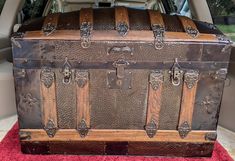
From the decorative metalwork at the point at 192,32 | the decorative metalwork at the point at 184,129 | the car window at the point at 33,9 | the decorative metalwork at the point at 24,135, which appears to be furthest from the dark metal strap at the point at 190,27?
the car window at the point at 33,9

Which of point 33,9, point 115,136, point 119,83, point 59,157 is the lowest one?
point 59,157

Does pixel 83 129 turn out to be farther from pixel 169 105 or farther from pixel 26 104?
pixel 169 105

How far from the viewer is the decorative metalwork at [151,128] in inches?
55.4

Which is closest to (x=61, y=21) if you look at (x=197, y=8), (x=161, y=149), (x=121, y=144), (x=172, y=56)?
(x=172, y=56)

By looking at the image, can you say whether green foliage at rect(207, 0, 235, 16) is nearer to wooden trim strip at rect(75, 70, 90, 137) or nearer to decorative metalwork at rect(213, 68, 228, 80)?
decorative metalwork at rect(213, 68, 228, 80)

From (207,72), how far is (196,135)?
1.08 ft

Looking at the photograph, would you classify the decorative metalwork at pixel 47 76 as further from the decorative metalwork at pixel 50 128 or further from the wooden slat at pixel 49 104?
the decorative metalwork at pixel 50 128

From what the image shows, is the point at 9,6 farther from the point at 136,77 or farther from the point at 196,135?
the point at 196,135

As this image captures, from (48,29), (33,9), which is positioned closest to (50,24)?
(48,29)

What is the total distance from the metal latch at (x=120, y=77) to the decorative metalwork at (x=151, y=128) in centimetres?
22

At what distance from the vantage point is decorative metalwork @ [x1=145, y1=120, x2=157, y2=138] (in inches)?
55.4

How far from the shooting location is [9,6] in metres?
2.07

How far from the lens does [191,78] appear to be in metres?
1.33

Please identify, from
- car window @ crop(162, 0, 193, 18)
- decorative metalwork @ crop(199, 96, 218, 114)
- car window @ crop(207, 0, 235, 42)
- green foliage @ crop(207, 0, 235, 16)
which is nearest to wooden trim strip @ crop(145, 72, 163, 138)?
decorative metalwork @ crop(199, 96, 218, 114)
